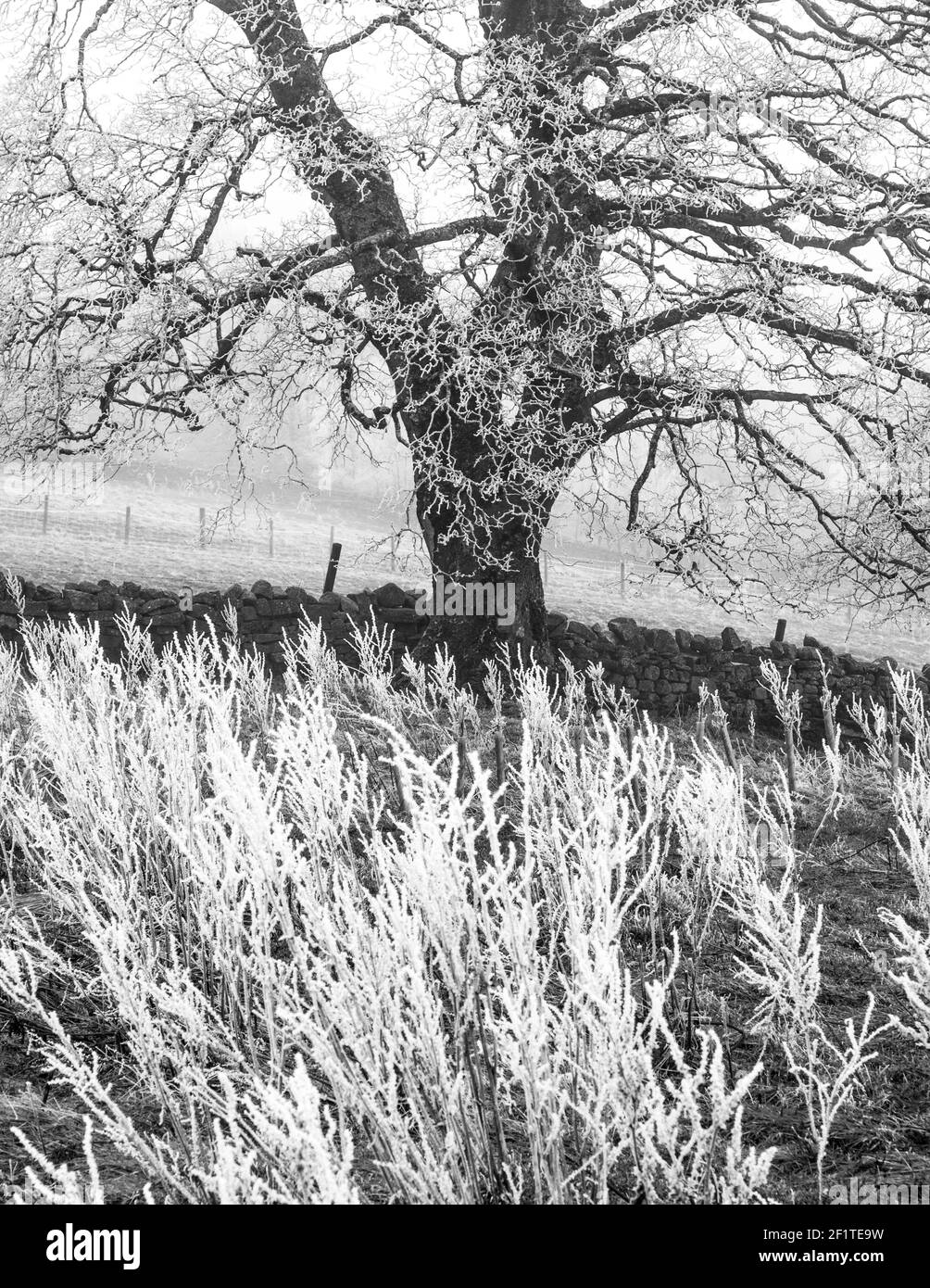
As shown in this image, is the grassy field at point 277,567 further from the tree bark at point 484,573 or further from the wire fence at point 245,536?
the tree bark at point 484,573

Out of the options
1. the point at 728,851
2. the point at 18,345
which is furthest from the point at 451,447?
the point at 728,851

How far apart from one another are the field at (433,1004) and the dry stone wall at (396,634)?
5.90 metres

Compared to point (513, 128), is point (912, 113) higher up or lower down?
higher up

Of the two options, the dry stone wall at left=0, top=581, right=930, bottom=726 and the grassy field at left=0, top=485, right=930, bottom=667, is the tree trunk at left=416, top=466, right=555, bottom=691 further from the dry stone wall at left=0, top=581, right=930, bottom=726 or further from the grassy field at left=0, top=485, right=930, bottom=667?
the grassy field at left=0, top=485, right=930, bottom=667

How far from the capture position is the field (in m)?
2.37

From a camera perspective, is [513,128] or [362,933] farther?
[513,128]

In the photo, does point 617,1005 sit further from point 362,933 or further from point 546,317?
point 546,317

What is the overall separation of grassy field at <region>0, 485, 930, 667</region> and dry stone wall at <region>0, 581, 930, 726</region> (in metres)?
7.61

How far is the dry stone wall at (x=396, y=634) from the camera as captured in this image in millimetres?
12219

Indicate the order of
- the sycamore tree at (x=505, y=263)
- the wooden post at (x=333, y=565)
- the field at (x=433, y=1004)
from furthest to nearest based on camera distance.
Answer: the wooden post at (x=333, y=565) < the sycamore tree at (x=505, y=263) < the field at (x=433, y=1004)

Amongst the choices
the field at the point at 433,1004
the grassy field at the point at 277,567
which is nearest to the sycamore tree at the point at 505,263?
the field at the point at 433,1004
